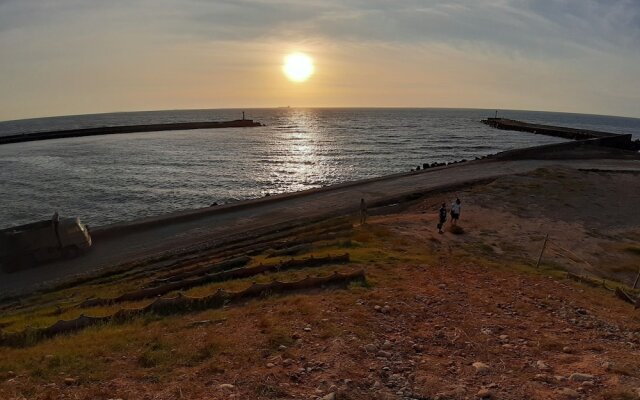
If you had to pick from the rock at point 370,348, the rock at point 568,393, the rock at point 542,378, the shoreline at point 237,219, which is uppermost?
the rock at point 568,393

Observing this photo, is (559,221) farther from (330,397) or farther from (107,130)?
(107,130)

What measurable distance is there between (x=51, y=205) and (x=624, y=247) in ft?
176

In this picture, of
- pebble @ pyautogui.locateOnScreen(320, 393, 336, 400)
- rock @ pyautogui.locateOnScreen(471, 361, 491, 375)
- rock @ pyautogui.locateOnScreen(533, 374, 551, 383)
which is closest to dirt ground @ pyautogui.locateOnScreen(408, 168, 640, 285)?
rock @ pyautogui.locateOnScreen(471, 361, 491, 375)

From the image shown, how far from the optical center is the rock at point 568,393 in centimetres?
898

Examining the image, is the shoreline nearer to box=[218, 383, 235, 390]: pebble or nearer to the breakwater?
box=[218, 383, 235, 390]: pebble

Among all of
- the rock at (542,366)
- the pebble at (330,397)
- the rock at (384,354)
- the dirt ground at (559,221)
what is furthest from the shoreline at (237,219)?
the rock at (542,366)

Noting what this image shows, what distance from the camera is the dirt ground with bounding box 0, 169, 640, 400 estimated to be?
941cm

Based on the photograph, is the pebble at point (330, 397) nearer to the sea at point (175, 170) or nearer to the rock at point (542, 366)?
the rock at point (542, 366)

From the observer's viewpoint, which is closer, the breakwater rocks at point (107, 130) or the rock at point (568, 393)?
the rock at point (568, 393)

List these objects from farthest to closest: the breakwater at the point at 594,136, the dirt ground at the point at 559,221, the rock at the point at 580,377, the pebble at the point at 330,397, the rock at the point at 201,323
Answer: the breakwater at the point at 594,136, the dirt ground at the point at 559,221, the rock at the point at 201,323, the rock at the point at 580,377, the pebble at the point at 330,397

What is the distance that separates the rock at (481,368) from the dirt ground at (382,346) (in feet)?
0.14

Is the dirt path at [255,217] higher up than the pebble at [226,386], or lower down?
lower down

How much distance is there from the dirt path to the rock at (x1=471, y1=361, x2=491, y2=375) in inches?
996

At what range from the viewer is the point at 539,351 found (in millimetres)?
11344
